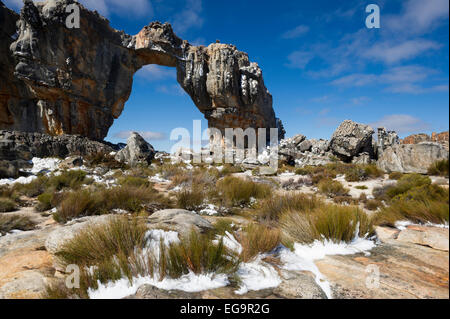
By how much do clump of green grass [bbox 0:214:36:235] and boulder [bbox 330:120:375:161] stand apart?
1887 cm

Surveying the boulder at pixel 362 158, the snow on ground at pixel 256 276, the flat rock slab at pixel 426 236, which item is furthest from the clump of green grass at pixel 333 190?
the boulder at pixel 362 158

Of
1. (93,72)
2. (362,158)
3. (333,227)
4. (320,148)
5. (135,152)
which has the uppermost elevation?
(93,72)

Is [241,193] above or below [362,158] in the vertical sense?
below

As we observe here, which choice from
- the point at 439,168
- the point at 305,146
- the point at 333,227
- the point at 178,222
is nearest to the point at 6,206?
the point at 178,222

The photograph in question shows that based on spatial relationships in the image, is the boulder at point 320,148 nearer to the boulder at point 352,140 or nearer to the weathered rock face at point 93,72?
the boulder at point 352,140

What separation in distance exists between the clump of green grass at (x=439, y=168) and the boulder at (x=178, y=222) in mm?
1944

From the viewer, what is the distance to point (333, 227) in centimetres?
216

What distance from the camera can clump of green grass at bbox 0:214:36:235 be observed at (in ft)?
10.8

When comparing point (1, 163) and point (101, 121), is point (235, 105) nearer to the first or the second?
point (101, 121)

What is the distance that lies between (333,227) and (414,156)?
38.0 inches

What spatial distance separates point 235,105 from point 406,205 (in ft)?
71.7

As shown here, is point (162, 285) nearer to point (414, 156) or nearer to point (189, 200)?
point (414, 156)

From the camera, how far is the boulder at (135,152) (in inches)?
493
